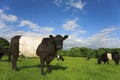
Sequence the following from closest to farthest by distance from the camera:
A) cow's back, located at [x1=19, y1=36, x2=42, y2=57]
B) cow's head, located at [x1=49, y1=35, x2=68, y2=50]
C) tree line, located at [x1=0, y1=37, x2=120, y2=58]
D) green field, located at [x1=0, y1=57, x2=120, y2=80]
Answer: green field, located at [x1=0, y1=57, x2=120, y2=80] → cow's head, located at [x1=49, y1=35, x2=68, y2=50] → cow's back, located at [x1=19, y1=36, x2=42, y2=57] → tree line, located at [x1=0, y1=37, x2=120, y2=58]

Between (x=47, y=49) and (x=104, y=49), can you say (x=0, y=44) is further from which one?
(x=47, y=49)

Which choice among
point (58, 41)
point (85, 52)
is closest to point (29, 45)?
point (58, 41)

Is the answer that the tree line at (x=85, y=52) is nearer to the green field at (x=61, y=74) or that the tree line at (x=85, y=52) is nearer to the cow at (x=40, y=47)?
the green field at (x=61, y=74)

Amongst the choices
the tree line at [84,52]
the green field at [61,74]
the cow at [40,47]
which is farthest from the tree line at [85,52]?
the cow at [40,47]

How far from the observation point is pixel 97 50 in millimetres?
79375

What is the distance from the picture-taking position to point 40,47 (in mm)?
16062

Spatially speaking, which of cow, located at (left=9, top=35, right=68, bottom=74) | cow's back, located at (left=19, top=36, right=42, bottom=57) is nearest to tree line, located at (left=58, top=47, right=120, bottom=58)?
cow, located at (left=9, top=35, right=68, bottom=74)

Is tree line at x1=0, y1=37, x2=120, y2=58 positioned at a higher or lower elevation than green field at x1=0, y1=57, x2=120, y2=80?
higher

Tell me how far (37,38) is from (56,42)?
2316mm

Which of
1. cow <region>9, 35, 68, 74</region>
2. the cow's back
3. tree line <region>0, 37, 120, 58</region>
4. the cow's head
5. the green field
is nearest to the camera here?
the green field

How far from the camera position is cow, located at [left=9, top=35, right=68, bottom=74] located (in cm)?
1555

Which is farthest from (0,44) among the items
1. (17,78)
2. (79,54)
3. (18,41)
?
(17,78)

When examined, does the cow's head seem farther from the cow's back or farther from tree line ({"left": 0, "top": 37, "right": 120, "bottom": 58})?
tree line ({"left": 0, "top": 37, "right": 120, "bottom": 58})

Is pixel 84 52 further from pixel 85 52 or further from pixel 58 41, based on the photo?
pixel 58 41
